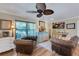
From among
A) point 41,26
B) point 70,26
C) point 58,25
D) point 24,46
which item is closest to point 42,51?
point 24,46

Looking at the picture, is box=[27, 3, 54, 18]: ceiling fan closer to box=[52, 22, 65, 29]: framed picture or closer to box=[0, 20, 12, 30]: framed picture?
box=[52, 22, 65, 29]: framed picture

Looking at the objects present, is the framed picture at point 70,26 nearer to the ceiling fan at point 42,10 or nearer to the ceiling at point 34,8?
the ceiling at point 34,8

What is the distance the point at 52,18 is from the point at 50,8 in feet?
0.70

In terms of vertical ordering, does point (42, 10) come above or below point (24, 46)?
above

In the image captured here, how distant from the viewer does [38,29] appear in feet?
6.07

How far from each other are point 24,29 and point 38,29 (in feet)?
0.95

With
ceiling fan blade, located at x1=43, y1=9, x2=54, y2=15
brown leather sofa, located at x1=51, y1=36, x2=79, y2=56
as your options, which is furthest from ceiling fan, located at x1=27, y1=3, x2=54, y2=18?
brown leather sofa, located at x1=51, y1=36, x2=79, y2=56

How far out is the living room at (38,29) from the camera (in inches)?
67.4

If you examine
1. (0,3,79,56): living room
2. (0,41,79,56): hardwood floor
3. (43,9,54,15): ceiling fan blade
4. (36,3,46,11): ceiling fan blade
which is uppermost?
(36,3,46,11): ceiling fan blade

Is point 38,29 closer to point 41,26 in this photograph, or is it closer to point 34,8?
point 41,26

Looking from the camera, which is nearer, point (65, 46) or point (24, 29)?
point (65, 46)

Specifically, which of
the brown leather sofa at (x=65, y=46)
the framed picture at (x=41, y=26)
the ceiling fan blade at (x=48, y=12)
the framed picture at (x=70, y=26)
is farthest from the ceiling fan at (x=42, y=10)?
the brown leather sofa at (x=65, y=46)

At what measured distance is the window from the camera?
181 cm

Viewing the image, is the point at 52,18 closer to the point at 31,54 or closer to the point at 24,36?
the point at 24,36
